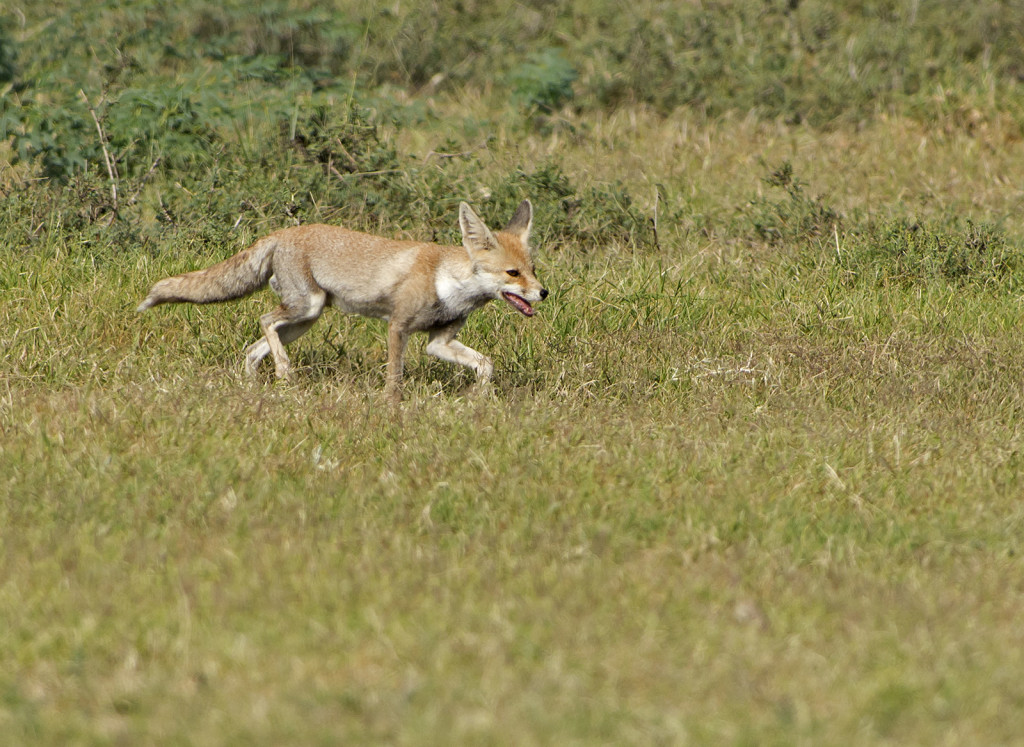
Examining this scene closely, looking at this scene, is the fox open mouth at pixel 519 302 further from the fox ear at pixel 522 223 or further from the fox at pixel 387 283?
the fox ear at pixel 522 223

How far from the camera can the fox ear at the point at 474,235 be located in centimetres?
Answer: 723

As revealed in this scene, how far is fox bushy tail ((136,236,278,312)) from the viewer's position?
7.61 meters

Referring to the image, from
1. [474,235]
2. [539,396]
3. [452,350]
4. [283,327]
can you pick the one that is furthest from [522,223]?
[283,327]

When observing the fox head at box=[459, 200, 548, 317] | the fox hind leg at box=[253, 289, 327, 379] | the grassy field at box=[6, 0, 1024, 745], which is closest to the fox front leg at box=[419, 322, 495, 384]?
the grassy field at box=[6, 0, 1024, 745]

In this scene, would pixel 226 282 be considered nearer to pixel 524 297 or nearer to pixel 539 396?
pixel 524 297

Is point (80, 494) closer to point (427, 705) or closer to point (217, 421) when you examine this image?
point (217, 421)

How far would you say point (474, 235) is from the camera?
23.9 feet

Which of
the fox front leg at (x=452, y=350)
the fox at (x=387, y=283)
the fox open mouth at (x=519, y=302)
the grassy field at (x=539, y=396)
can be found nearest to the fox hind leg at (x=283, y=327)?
the fox at (x=387, y=283)

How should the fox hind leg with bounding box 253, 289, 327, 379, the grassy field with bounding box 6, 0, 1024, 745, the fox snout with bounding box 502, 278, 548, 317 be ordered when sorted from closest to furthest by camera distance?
the grassy field with bounding box 6, 0, 1024, 745 → the fox snout with bounding box 502, 278, 548, 317 → the fox hind leg with bounding box 253, 289, 327, 379

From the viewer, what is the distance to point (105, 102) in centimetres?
978

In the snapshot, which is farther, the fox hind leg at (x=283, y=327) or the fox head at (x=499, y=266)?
the fox hind leg at (x=283, y=327)

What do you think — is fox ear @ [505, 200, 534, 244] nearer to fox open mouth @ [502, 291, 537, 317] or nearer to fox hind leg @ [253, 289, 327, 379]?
fox open mouth @ [502, 291, 537, 317]

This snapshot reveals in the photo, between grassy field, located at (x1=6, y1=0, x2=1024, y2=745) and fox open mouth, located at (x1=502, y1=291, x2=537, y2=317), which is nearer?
grassy field, located at (x1=6, y1=0, x2=1024, y2=745)

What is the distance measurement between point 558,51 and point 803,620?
34.2 ft
